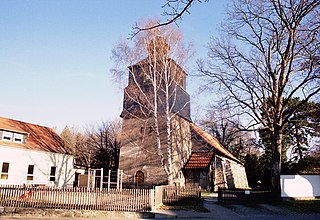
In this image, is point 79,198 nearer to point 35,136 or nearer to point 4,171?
point 4,171

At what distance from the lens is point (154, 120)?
2903 cm

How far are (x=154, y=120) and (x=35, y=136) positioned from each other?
40.3 ft

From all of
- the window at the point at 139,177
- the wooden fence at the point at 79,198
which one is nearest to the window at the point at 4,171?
the wooden fence at the point at 79,198

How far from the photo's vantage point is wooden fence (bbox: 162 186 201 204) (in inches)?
683

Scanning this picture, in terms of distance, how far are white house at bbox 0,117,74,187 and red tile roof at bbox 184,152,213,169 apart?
13039mm

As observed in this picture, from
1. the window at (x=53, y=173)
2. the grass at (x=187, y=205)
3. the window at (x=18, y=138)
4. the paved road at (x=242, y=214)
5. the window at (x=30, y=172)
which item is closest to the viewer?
the paved road at (x=242, y=214)

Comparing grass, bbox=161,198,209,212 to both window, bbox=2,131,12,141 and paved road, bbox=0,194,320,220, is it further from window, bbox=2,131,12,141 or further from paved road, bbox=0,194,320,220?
window, bbox=2,131,12,141

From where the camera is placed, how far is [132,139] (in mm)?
30703

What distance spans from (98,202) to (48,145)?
1660 centimetres

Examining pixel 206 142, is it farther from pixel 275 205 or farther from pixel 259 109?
pixel 275 205

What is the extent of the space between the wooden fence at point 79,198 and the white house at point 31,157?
1049 centimetres

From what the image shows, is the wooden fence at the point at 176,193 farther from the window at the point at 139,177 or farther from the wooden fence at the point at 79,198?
the window at the point at 139,177

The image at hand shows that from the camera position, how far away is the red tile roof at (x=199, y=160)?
31109mm

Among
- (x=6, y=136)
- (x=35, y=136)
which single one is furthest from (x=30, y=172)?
(x=35, y=136)
